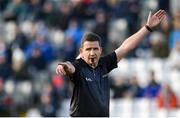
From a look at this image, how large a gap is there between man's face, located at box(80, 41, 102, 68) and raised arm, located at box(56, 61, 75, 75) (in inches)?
10.5

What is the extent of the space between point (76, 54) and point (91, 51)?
10.8 metres

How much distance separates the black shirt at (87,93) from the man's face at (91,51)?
9cm

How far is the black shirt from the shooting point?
8.12 metres

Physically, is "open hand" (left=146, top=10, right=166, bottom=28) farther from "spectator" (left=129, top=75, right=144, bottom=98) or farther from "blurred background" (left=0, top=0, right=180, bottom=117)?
"spectator" (left=129, top=75, right=144, bottom=98)

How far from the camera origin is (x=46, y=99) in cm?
1703

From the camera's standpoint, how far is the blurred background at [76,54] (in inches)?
659

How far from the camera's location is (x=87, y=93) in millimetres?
8117

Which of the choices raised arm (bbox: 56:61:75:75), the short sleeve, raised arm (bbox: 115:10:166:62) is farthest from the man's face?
raised arm (bbox: 115:10:166:62)

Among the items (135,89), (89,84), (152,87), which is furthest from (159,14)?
(135,89)

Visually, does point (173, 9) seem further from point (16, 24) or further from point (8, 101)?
point (8, 101)

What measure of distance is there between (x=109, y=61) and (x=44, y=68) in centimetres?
1048

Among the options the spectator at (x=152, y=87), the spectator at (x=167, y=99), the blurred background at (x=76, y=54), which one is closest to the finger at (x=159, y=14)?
the blurred background at (x=76, y=54)

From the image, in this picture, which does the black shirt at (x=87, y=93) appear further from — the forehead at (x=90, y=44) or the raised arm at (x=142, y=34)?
the raised arm at (x=142, y=34)

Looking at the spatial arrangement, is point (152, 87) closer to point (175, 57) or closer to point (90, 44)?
point (175, 57)
